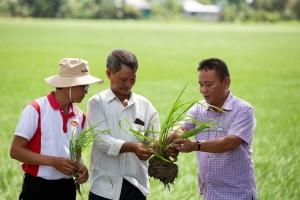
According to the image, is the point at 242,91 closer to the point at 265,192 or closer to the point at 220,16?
the point at 265,192

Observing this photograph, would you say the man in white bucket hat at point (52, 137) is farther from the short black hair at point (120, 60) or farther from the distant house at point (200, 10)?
the distant house at point (200, 10)

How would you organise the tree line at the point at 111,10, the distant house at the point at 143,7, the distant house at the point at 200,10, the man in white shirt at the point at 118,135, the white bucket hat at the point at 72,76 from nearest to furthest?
the white bucket hat at the point at 72,76
the man in white shirt at the point at 118,135
the tree line at the point at 111,10
the distant house at the point at 200,10
the distant house at the point at 143,7

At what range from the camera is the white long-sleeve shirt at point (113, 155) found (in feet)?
13.4

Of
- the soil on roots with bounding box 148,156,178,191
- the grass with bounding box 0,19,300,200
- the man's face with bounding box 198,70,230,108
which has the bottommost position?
the grass with bounding box 0,19,300,200

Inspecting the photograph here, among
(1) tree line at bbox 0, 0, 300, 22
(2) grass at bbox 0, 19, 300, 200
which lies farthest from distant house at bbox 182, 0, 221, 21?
(2) grass at bbox 0, 19, 300, 200

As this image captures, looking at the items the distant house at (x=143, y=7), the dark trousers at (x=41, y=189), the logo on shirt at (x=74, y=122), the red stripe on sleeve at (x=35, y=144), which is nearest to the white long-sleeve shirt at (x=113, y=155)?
the logo on shirt at (x=74, y=122)

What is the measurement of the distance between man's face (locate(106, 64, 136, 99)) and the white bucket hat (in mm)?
121

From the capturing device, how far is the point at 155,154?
3.96 meters

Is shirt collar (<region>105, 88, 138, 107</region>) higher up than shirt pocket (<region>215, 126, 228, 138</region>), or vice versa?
shirt collar (<region>105, 88, 138, 107</region>)

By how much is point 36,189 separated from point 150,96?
1193cm

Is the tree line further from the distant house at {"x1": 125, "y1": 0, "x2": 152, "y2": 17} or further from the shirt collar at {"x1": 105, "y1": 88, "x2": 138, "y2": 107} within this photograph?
the shirt collar at {"x1": 105, "y1": 88, "x2": 138, "y2": 107}

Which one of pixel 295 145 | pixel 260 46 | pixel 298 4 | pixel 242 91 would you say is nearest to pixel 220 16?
pixel 298 4

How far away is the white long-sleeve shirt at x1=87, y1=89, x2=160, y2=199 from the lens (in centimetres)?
408

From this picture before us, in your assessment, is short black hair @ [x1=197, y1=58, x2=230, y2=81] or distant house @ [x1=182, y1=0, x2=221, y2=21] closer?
short black hair @ [x1=197, y1=58, x2=230, y2=81]
